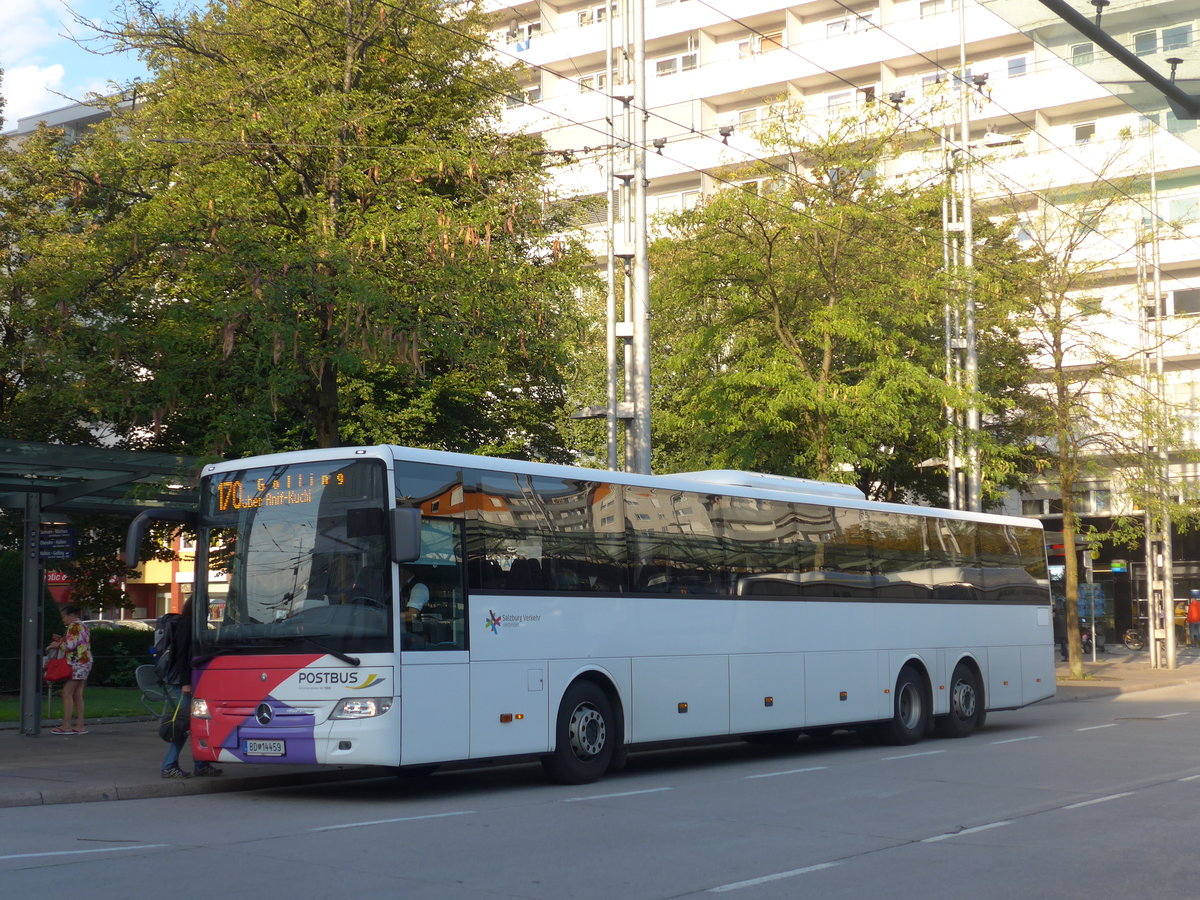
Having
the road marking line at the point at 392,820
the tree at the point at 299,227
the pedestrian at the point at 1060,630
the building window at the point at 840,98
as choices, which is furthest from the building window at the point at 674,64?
the road marking line at the point at 392,820

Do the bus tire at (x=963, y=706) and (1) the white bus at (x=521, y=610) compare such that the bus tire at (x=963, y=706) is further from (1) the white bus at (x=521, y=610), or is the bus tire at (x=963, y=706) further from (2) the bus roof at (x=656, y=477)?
(2) the bus roof at (x=656, y=477)

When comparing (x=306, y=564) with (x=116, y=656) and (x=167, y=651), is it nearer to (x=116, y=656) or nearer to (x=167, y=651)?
(x=167, y=651)

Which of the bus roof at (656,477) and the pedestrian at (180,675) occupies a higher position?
the bus roof at (656,477)

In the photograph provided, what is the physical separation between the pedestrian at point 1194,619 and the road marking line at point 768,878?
4436 centimetres

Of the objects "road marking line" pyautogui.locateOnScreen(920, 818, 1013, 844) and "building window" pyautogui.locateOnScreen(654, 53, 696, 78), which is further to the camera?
"building window" pyautogui.locateOnScreen(654, 53, 696, 78)

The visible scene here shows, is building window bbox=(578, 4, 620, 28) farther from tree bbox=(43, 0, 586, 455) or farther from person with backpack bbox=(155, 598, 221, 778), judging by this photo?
person with backpack bbox=(155, 598, 221, 778)

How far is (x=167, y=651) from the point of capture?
14.0 meters

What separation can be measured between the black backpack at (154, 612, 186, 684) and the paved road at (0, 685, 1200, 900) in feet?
4.21

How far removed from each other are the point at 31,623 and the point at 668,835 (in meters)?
11.8

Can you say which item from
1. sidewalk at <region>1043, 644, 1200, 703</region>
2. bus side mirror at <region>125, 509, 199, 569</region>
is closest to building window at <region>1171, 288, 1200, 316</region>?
sidewalk at <region>1043, 644, 1200, 703</region>

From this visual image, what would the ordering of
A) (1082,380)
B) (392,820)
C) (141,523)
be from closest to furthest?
(392,820)
(141,523)
(1082,380)

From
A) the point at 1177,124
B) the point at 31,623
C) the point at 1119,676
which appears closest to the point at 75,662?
the point at 31,623

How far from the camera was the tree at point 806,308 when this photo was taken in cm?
2734

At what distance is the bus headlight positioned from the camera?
12.4m
